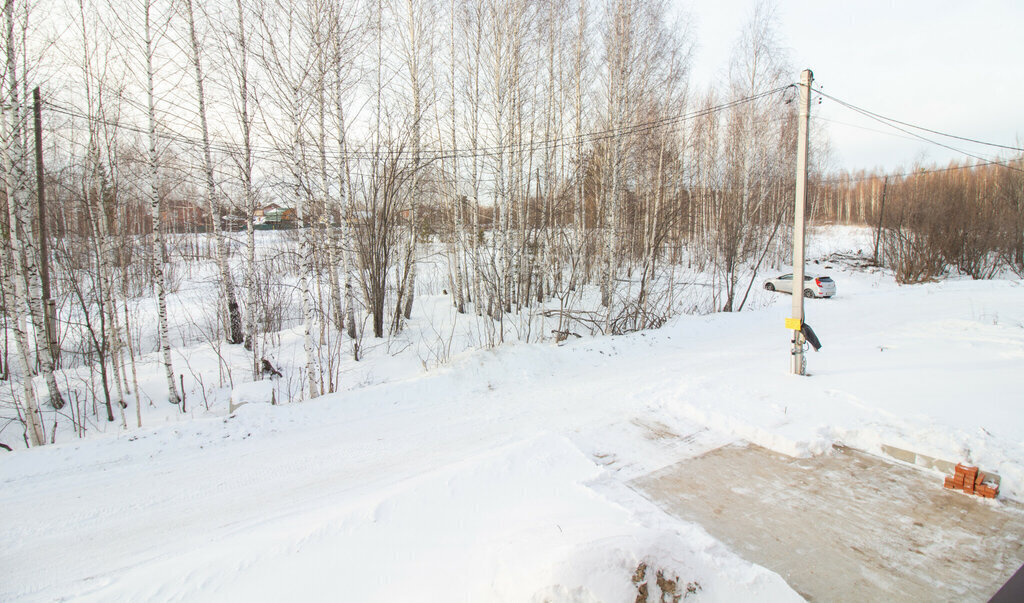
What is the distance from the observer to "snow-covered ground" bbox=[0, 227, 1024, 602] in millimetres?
2857

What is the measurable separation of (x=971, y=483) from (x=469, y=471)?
458cm

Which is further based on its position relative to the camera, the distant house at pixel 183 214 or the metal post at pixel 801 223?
the distant house at pixel 183 214

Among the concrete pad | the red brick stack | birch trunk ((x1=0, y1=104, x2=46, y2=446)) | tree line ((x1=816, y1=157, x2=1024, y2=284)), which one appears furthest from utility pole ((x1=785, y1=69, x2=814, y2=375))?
tree line ((x1=816, y1=157, x2=1024, y2=284))

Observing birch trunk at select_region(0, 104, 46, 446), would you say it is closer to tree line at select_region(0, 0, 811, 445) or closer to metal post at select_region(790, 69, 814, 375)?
tree line at select_region(0, 0, 811, 445)

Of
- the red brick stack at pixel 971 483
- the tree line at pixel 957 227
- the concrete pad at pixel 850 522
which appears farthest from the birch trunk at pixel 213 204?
the tree line at pixel 957 227

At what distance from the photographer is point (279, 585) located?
2.87 meters

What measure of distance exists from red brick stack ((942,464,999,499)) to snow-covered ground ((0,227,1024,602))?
0.19m

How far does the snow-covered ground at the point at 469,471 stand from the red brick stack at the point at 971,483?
19cm

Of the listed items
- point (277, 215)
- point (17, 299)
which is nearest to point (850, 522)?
point (17, 299)

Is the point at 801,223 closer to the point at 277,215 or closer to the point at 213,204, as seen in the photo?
the point at 277,215

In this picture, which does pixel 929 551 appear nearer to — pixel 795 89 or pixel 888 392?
pixel 888 392

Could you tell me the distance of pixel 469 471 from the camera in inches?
170

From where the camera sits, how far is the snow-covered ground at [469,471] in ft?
9.37

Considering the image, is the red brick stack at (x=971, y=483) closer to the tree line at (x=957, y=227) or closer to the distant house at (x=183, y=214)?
the distant house at (x=183, y=214)
